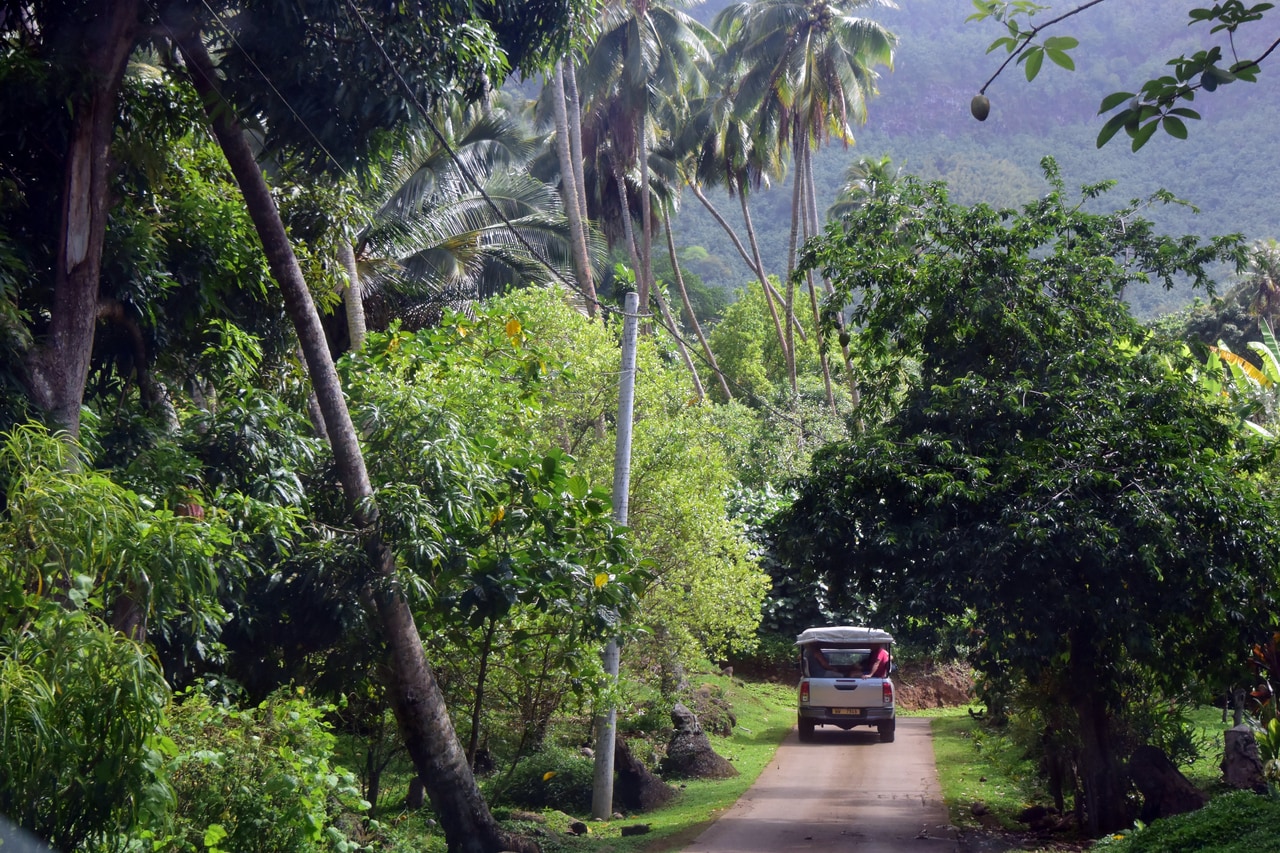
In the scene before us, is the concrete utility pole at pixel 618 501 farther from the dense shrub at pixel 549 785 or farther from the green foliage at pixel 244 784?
the green foliage at pixel 244 784

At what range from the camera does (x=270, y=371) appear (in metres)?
11.3

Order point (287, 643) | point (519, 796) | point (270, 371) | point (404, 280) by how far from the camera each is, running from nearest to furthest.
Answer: point (287, 643), point (270, 371), point (519, 796), point (404, 280)

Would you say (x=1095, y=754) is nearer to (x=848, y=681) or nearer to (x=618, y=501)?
(x=618, y=501)

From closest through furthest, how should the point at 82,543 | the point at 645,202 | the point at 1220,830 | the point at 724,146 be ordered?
the point at 82,543, the point at 1220,830, the point at 645,202, the point at 724,146

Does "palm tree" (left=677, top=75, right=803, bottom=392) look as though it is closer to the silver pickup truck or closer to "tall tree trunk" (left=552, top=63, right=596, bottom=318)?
"tall tree trunk" (left=552, top=63, right=596, bottom=318)

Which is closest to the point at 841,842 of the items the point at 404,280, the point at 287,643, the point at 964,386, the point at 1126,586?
the point at 1126,586

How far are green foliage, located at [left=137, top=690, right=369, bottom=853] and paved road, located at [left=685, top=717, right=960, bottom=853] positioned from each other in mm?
6007

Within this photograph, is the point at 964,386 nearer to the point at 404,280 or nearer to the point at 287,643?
the point at 287,643

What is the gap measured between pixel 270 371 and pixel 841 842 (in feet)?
26.2

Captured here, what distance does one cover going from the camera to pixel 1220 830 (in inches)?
352

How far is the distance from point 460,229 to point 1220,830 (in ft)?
61.6

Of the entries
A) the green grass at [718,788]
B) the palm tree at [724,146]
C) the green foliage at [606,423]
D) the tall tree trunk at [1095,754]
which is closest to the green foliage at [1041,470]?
the tall tree trunk at [1095,754]

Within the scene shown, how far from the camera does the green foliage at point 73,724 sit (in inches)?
175

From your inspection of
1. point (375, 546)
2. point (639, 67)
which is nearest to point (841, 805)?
point (375, 546)
